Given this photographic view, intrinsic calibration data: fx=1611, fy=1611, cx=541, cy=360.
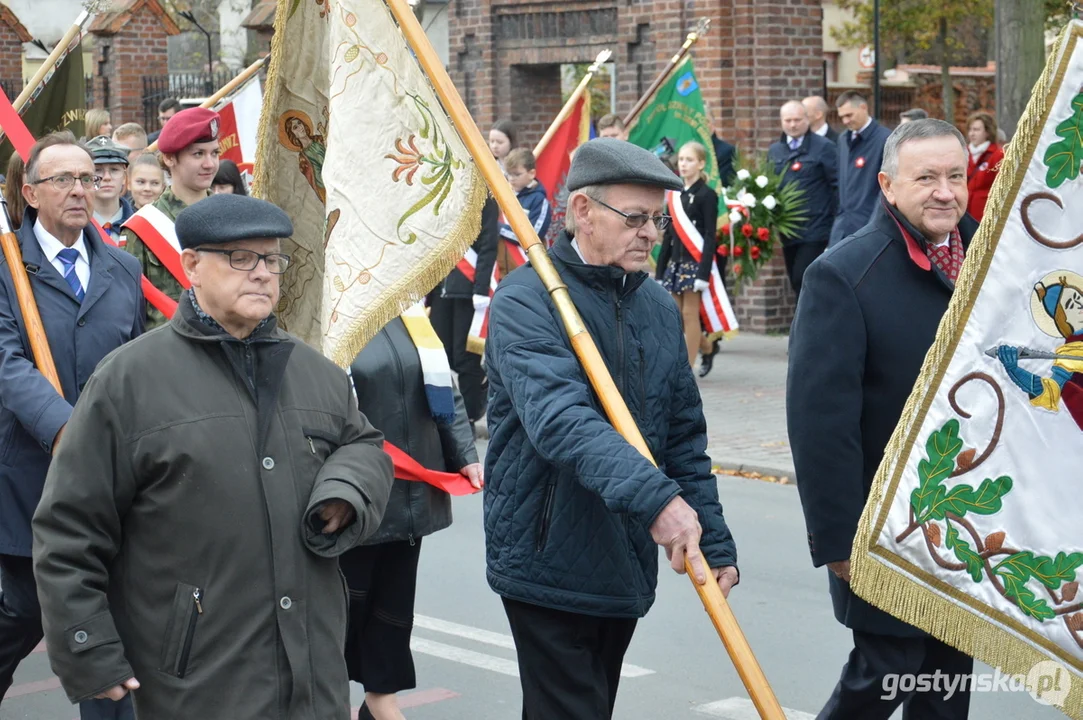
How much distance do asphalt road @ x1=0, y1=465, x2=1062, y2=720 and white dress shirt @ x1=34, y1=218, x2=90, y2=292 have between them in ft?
5.58

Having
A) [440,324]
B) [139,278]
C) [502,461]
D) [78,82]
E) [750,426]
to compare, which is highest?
[78,82]

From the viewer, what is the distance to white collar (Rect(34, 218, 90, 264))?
5117mm

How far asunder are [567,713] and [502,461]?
650 millimetres

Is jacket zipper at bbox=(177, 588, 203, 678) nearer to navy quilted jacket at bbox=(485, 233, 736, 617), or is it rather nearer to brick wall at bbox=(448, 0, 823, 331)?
navy quilted jacket at bbox=(485, 233, 736, 617)

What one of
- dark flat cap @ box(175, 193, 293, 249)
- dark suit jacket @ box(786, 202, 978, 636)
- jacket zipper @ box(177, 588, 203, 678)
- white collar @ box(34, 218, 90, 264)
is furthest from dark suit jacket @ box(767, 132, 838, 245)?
jacket zipper @ box(177, 588, 203, 678)

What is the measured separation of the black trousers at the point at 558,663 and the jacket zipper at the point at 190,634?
2.98ft

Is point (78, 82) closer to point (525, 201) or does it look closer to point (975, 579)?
point (525, 201)

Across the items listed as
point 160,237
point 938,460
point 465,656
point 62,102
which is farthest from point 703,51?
point 938,460

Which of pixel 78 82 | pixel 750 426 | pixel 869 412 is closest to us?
pixel 869 412

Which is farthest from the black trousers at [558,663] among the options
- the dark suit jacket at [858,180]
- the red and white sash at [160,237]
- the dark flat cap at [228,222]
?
the dark suit jacket at [858,180]

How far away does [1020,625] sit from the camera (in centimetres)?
387

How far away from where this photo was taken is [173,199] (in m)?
5.86

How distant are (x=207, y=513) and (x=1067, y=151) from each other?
210 cm

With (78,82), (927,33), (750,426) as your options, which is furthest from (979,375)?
(927,33)
